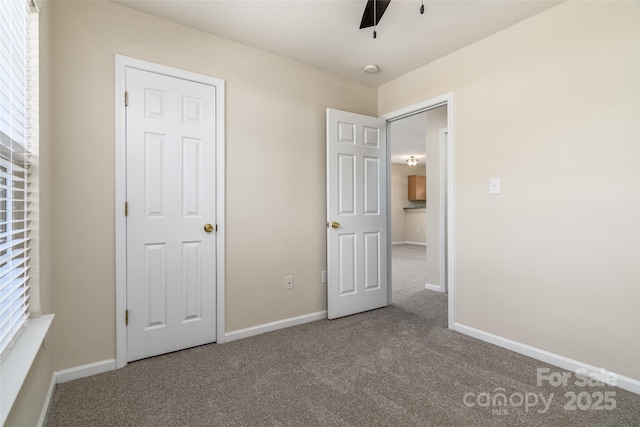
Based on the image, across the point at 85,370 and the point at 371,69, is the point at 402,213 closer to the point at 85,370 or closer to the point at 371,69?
the point at 371,69

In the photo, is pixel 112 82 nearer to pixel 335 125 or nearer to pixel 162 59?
pixel 162 59

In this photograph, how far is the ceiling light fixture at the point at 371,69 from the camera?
3088 mm

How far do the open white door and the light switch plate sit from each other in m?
1.14

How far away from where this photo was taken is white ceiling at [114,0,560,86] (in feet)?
7.18

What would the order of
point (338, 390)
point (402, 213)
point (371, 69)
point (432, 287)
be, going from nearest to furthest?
point (338, 390), point (371, 69), point (432, 287), point (402, 213)

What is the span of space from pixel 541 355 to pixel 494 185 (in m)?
1.26

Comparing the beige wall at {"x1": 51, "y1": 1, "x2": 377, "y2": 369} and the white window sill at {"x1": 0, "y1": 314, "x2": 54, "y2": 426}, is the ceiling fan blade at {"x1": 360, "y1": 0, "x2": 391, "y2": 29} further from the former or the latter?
the white window sill at {"x1": 0, "y1": 314, "x2": 54, "y2": 426}

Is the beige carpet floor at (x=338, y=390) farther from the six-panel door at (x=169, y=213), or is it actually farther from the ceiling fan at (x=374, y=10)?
the ceiling fan at (x=374, y=10)

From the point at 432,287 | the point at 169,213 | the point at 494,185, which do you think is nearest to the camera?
the point at 169,213

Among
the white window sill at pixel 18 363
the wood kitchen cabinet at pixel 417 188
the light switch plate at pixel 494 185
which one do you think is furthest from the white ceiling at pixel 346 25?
the wood kitchen cabinet at pixel 417 188

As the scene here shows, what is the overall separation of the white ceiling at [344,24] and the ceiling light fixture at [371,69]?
77mm

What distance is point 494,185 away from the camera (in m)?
2.56

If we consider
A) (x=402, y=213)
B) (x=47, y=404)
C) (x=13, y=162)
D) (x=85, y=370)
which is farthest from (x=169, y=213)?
(x=402, y=213)

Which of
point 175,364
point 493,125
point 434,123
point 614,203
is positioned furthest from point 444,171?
point 175,364
